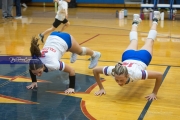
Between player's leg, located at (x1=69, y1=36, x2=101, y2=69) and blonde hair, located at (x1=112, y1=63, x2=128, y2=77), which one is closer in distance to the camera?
blonde hair, located at (x1=112, y1=63, x2=128, y2=77)

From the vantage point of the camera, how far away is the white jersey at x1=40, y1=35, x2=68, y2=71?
3.63 m

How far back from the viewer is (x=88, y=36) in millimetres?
7176

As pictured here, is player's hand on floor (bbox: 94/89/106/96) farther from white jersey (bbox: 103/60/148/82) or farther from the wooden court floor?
white jersey (bbox: 103/60/148/82)

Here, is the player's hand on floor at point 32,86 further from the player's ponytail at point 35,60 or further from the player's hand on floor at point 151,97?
the player's hand on floor at point 151,97

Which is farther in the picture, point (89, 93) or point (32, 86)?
point (32, 86)

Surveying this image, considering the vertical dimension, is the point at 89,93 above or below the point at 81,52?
below

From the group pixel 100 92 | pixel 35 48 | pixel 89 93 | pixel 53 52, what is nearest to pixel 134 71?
pixel 100 92

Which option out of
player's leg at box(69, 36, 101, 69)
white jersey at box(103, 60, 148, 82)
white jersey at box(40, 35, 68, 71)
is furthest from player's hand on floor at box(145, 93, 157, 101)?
player's leg at box(69, 36, 101, 69)

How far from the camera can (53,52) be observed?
3779 mm

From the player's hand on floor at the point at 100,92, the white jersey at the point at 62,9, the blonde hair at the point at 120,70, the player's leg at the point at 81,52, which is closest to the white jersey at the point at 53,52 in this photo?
the player's leg at the point at 81,52

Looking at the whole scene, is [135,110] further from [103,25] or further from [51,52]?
[103,25]

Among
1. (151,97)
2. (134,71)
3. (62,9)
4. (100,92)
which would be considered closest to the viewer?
(134,71)

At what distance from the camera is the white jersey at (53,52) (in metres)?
3.63

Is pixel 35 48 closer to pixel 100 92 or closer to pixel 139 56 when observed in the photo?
pixel 100 92
